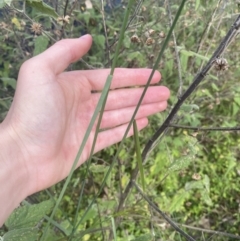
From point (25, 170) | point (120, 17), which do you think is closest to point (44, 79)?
point (25, 170)

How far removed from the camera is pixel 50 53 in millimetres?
1101

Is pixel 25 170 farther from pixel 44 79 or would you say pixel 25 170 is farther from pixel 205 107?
pixel 205 107

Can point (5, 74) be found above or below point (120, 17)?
below

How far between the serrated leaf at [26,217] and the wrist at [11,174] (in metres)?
0.18

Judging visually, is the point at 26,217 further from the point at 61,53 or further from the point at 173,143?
the point at 173,143

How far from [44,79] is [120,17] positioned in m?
0.81

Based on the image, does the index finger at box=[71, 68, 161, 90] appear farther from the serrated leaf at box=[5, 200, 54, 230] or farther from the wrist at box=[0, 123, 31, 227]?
the serrated leaf at box=[5, 200, 54, 230]

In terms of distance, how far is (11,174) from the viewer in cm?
104

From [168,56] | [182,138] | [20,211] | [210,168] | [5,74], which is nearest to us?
[20,211]

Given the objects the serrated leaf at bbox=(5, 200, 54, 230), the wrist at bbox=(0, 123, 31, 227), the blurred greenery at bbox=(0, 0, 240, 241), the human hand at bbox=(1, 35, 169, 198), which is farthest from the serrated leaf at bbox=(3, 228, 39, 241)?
the blurred greenery at bbox=(0, 0, 240, 241)

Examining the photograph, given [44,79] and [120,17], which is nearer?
[44,79]

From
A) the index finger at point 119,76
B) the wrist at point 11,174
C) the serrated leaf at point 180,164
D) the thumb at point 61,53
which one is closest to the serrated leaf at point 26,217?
the wrist at point 11,174

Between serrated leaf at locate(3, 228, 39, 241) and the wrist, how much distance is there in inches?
11.4

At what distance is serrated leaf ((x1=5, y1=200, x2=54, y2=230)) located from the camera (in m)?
0.78
